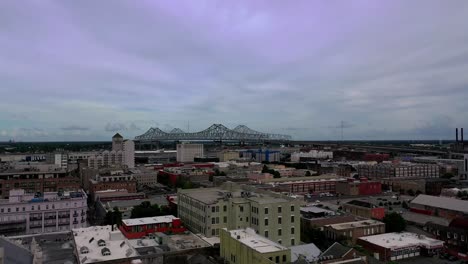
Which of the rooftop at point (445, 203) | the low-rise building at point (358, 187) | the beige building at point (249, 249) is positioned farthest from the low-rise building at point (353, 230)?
the low-rise building at point (358, 187)

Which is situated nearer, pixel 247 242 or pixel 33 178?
pixel 247 242

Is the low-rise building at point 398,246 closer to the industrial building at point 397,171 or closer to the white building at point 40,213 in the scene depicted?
the white building at point 40,213

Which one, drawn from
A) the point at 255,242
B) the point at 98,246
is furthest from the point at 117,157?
the point at 255,242

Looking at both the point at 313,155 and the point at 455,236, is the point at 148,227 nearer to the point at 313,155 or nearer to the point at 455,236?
the point at 455,236

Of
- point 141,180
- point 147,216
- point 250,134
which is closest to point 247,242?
point 147,216

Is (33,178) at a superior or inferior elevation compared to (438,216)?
superior

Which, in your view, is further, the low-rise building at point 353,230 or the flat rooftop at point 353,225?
the flat rooftop at point 353,225

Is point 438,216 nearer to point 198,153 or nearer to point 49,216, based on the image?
point 49,216

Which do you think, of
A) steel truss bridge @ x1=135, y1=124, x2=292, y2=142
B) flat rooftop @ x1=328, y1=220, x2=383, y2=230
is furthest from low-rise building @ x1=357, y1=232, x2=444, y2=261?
steel truss bridge @ x1=135, y1=124, x2=292, y2=142
